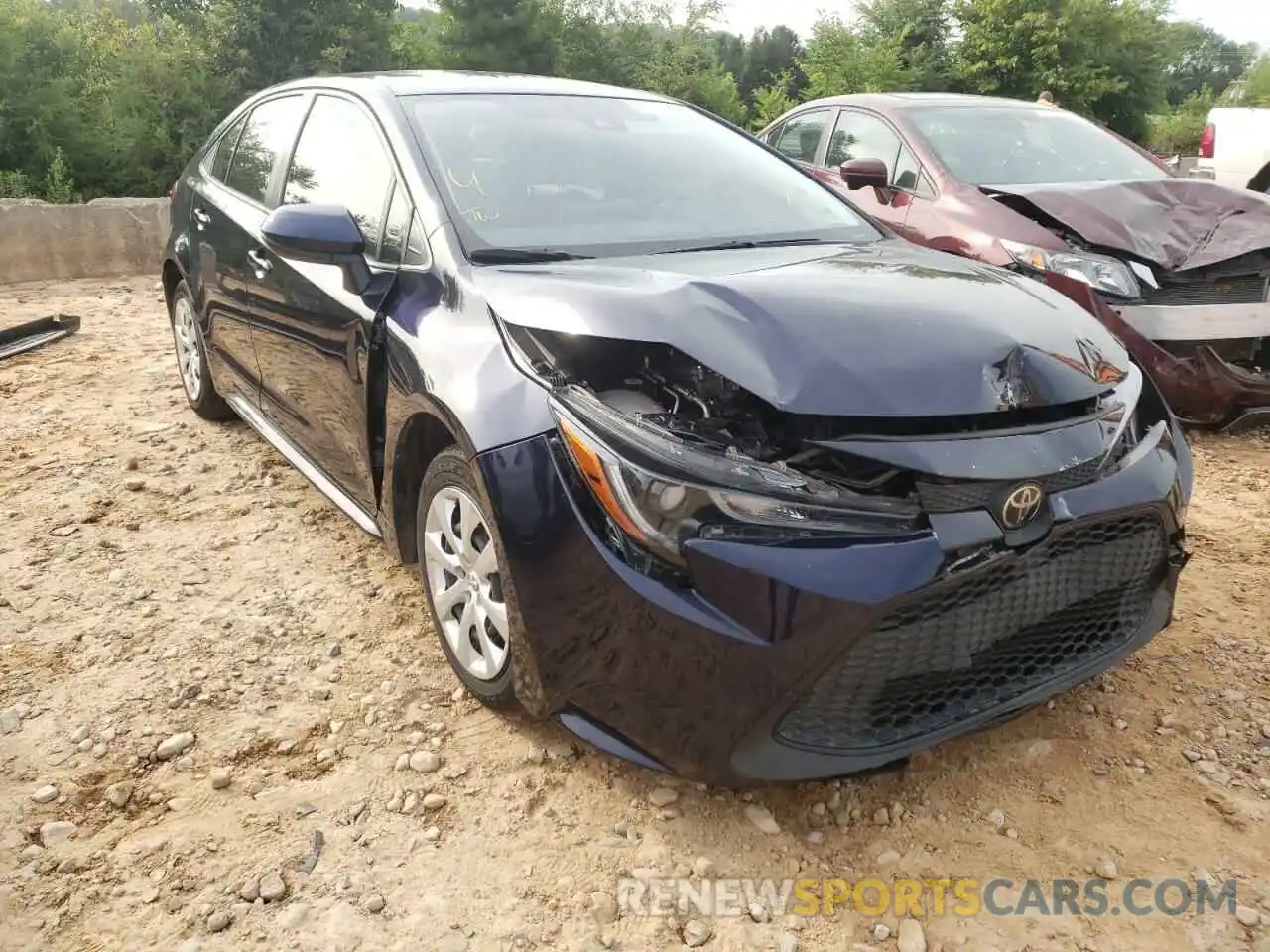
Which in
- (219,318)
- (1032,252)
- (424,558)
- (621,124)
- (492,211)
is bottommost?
(424,558)

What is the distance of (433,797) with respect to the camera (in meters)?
2.15

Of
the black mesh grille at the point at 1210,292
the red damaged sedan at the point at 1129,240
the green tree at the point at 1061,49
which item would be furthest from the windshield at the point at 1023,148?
the green tree at the point at 1061,49

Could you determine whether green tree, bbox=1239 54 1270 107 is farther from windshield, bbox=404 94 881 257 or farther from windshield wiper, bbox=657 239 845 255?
windshield wiper, bbox=657 239 845 255

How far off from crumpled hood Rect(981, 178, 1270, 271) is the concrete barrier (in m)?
6.65

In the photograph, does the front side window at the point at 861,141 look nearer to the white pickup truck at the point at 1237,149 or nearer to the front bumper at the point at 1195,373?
the front bumper at the point at 1195,373

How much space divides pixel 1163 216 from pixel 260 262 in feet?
12.4

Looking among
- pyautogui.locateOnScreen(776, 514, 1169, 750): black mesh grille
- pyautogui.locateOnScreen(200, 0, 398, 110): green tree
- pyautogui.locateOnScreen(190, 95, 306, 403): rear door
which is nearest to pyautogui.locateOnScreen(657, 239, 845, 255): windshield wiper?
pyautogui.locateOnScreen(776, 514, 1169, 750): black mesh grille

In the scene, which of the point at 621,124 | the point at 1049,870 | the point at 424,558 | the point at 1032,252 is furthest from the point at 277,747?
the point at 1032,252

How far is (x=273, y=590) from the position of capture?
305cm

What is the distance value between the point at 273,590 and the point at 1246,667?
2.83 metres

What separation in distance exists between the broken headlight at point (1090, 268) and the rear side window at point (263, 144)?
120 inches

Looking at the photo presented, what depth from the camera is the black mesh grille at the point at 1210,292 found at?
13.4 feet

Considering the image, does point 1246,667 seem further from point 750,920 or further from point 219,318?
point 219,318

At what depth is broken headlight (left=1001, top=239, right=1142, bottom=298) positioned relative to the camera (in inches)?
160
